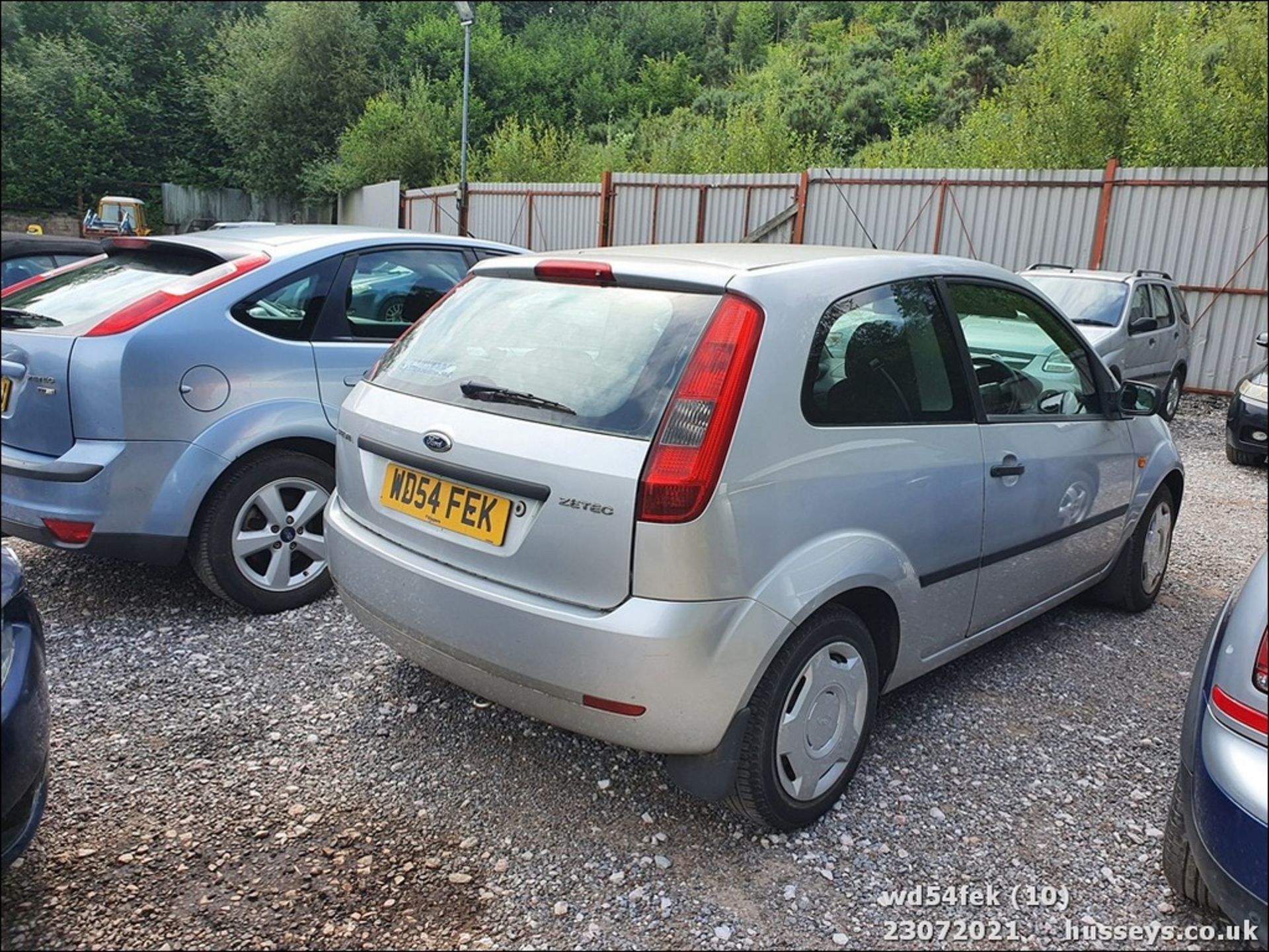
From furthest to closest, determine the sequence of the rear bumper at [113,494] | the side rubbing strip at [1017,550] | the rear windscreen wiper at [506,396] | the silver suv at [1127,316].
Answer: the silver suv at [1127,316], the rear bumper at [113,494], the side rubbing strip at [1017,550], the rear windscreen wiper at [506,396]

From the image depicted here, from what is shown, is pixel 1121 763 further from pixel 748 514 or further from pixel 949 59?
pixel 949 59

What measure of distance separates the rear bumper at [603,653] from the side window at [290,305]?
183cm

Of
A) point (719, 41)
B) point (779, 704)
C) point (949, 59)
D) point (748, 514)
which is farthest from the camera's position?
point (719, 41)

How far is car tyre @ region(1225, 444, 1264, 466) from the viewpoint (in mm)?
7762

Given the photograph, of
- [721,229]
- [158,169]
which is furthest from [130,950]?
[158,169]

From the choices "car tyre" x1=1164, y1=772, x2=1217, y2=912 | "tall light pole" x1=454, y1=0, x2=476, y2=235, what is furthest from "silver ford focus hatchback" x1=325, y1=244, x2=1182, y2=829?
"tall light pole" x1=454, y1=0, x2=476, y2=235

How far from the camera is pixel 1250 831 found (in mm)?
1899

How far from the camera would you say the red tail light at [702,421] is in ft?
7.38

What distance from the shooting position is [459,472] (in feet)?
8.44

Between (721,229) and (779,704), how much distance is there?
14024mm

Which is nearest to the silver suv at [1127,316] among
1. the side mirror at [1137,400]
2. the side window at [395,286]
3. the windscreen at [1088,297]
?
the windscreen at [1088,297]

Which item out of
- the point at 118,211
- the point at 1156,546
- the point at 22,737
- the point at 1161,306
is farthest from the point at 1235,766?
the point at 118,211

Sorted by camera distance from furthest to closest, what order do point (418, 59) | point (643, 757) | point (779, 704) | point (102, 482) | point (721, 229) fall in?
point (418, 59) → point (721, 229) → point (102, 482) → point (643, 757) → point (779, 704)

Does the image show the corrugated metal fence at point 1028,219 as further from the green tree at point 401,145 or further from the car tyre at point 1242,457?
the green tree at point 401,145
